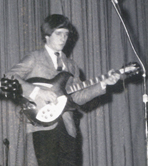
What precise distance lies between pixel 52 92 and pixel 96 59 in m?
1.03

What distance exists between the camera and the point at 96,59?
9.09 feet

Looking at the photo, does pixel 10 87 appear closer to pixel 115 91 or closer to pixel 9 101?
pixel 9 101

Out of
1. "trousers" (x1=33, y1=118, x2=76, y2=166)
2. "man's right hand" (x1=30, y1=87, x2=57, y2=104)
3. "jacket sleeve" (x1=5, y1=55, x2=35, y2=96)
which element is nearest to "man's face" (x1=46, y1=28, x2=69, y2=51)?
"jacket sleeve" (x1=5, y1=55, x2=35, y2=96)

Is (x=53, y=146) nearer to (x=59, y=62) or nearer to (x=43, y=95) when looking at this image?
(x=43, y=95)

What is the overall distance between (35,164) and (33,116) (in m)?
0.39

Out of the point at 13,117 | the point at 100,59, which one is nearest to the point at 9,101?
the point at 13,117

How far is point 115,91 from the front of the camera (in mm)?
2883

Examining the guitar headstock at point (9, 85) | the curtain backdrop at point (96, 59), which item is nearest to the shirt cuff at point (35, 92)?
the guitar headstock at point (9, 85)

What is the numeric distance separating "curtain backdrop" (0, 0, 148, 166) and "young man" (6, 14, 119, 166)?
0.59m

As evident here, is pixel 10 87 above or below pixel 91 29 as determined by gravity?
below

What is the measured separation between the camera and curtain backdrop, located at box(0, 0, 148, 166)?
243 cm

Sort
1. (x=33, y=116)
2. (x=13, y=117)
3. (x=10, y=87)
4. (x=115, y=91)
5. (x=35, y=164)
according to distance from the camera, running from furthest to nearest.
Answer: (x=115, y=91) → (x=13, y=117) → (x=35, y=164) → (x=33, y=116) → (x=10, y=87)

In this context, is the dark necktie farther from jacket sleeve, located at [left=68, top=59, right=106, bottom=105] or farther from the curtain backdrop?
the curtain backdrop

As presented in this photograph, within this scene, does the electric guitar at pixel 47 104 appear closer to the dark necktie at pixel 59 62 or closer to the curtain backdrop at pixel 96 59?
the dark necktie at pixel 59 62
